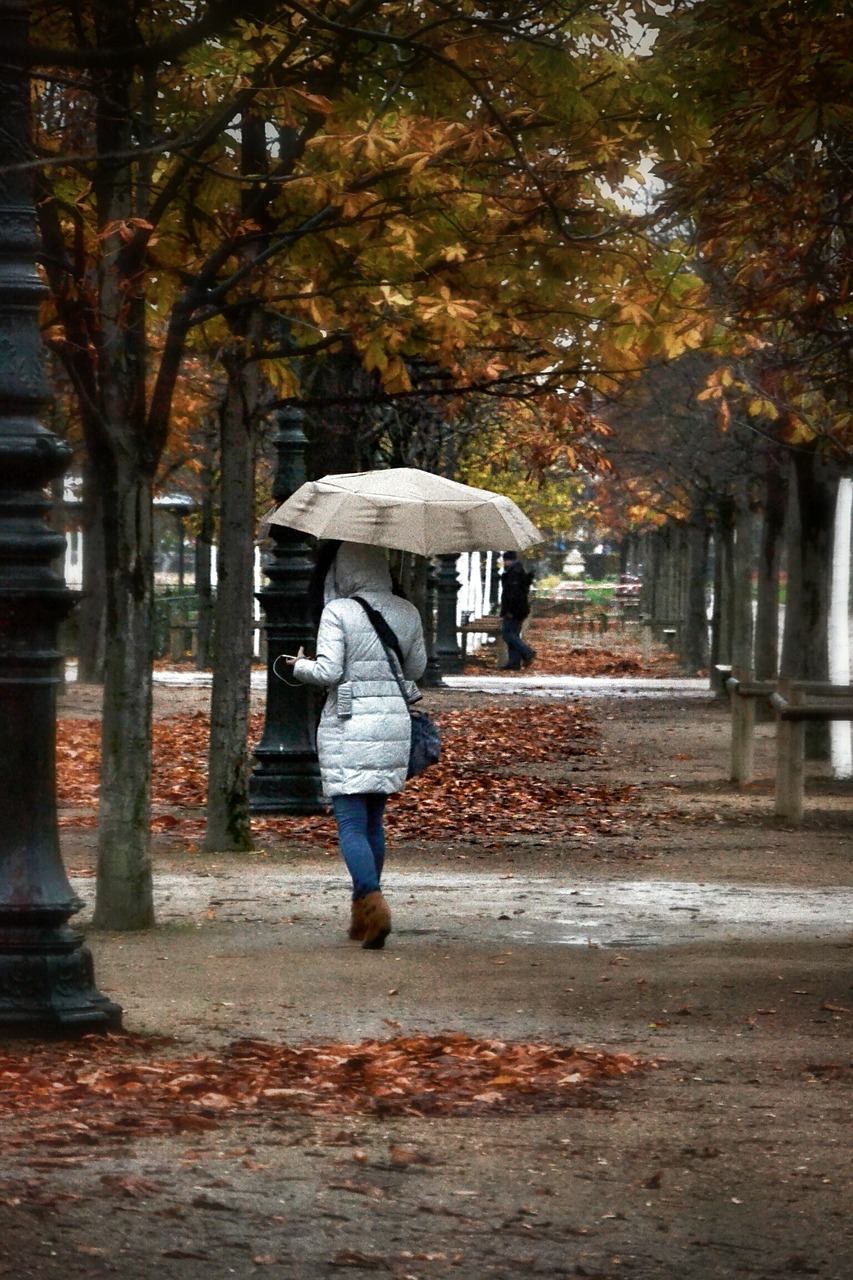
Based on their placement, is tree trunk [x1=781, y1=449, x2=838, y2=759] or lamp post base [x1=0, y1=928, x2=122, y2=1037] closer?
lamp post base [x1=0, y1=928, x2=122, y2=1037]

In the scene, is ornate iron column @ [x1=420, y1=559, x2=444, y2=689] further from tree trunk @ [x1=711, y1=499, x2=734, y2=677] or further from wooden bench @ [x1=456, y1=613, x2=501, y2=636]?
wooden bench @ [x1=456, y1=613, x2=501, y2=636]

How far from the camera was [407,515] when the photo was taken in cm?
1066

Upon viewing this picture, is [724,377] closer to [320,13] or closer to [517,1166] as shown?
[320,13]

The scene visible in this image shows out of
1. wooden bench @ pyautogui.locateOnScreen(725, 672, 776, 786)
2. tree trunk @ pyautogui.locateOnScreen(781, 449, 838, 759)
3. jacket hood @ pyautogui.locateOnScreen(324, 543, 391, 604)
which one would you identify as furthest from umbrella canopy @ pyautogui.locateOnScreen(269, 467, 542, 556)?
tree trunk @ pyautogui.locateOnScreen(781, 449, 838, 759)

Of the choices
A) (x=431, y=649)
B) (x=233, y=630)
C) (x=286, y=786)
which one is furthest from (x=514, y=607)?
(x=233, y=630)

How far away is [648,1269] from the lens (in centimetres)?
502

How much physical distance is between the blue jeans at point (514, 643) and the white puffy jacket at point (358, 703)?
3418 centimetres

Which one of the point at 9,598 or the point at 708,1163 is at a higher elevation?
the point at 9,598

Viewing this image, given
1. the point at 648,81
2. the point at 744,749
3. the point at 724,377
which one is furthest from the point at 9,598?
the point at 744,749

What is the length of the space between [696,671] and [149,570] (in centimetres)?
3511

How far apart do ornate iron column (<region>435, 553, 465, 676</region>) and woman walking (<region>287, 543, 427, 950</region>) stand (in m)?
33.8

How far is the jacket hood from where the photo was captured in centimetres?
1063

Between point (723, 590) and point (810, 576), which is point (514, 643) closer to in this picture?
point (723, 590)

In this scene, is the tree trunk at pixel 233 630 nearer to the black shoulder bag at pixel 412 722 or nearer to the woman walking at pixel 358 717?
the black shoulder bag at pixel 412 722
